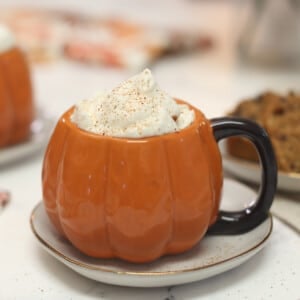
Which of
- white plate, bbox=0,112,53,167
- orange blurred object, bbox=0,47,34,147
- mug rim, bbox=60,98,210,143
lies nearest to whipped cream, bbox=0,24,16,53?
orange blurred object, bbox=0,47,34,147

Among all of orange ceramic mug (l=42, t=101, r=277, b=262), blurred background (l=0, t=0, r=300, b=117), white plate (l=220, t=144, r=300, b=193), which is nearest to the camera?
orange ceramic mug (l=42, t=101, r=277, b=262)

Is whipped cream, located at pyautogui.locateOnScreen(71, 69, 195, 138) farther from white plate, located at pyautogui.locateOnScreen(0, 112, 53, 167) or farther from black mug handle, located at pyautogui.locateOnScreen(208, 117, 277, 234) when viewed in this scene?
white plate, located at pyautogui.locateOnScreen(0, 112, 53, 167)

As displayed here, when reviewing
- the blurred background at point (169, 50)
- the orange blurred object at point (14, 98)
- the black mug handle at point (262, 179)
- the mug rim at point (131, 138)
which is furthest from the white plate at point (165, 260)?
the blurred background at point (169, 50)

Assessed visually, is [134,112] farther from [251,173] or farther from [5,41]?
[5,41]

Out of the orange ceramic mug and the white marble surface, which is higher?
the orange ceramic mug

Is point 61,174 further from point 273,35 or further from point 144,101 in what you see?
point 273,35

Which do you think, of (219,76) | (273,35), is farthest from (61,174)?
(273,35)

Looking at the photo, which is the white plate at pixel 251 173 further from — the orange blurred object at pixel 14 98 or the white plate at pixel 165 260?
the orange blurred object at pixel 14 98
